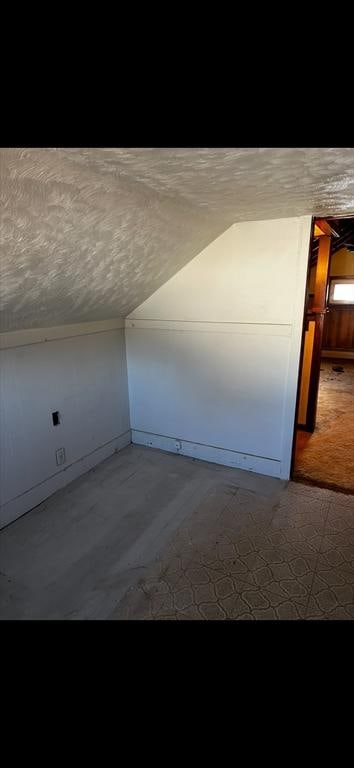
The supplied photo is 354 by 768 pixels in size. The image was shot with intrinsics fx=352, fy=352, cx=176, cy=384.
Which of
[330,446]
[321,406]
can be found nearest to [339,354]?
[321,406]

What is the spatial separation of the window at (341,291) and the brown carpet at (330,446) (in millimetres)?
3033

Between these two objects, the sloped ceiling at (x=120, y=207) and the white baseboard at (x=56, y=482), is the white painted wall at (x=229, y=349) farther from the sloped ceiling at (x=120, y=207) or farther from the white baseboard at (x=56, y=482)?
the white baseboard at (x=56, y=482)

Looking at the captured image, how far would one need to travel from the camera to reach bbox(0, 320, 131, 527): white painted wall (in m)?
2.19

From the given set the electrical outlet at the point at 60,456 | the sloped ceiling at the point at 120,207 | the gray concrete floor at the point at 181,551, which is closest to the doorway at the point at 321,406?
the gray concrete floor at the point at 181,551

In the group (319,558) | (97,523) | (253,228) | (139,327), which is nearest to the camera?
(319,558)

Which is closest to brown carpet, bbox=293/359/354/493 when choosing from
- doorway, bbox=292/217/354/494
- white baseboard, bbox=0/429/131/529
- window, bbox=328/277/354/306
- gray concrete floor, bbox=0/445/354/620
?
doorway, bbox=292/217/354/494

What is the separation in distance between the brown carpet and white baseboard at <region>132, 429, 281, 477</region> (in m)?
0.23

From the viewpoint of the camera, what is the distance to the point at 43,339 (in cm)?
234
